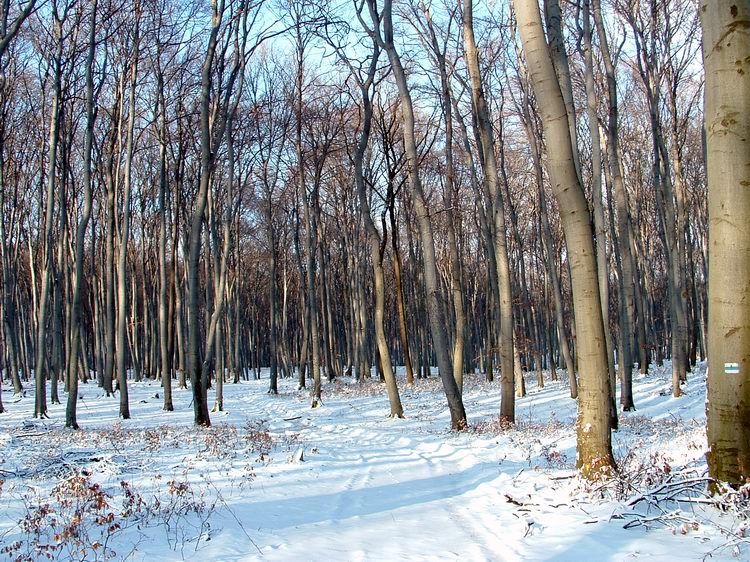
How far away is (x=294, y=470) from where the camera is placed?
308 inches

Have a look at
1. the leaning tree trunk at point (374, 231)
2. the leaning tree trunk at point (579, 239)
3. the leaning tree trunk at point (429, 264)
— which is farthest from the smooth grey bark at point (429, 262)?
the leaning tree trunk at point (579, 239)

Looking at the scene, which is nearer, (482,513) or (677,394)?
(482,513)

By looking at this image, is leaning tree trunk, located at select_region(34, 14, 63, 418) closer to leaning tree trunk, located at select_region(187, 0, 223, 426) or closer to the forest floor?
leaning tree trunk, located at select_region(187, 0, 223, 426)

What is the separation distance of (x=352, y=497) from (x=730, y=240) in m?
4.30

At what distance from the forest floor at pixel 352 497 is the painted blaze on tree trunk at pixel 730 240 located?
0.55m

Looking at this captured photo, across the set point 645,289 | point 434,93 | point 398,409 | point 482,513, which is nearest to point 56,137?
point 434,93

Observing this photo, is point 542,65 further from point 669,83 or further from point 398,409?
point 669,83

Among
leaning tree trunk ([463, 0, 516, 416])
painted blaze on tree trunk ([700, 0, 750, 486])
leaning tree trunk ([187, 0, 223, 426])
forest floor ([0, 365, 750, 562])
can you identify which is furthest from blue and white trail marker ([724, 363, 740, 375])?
leaning tree trunk ([187, 0, 223, 426])

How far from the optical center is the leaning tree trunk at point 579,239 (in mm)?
6016

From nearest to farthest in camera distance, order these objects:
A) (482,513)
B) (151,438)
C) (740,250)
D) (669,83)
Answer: (740,250), (482,513), (151,438), (669,83)

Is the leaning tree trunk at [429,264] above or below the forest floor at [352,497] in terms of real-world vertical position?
above

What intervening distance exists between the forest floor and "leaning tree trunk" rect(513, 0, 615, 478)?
0.63 metres

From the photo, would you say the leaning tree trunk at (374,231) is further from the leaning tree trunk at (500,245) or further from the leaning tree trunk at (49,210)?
the leaning tree trunk at (49,210)

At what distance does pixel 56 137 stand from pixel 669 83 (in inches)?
675
